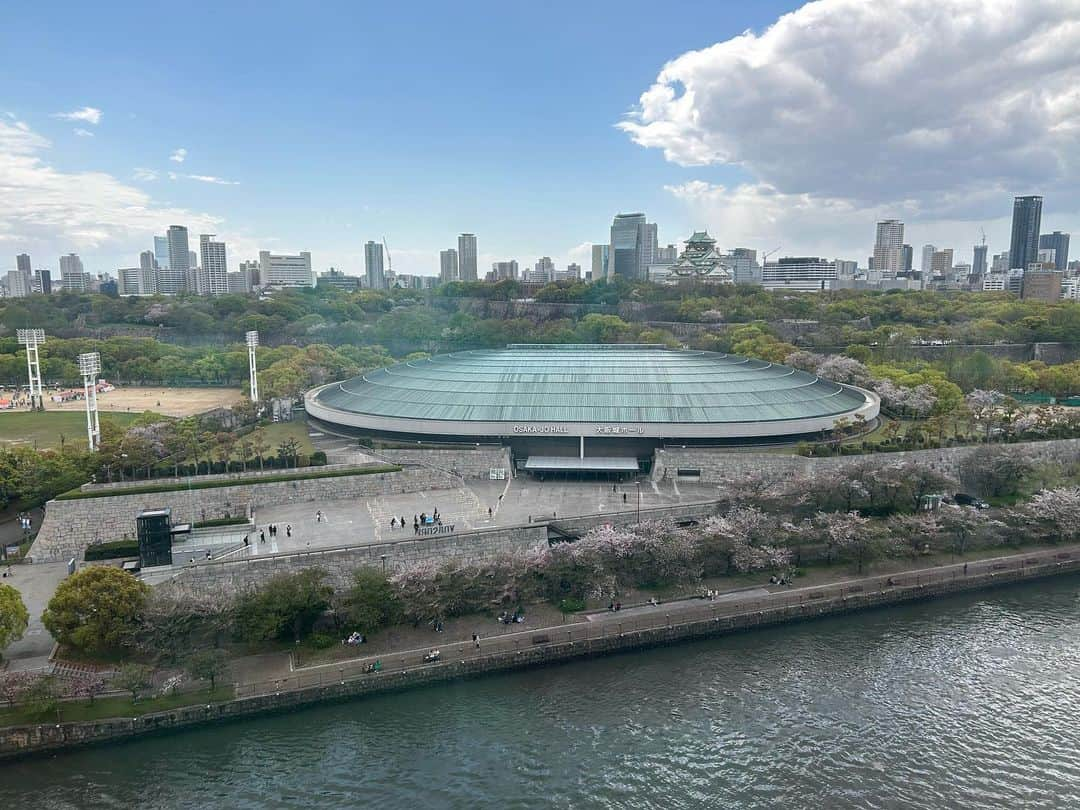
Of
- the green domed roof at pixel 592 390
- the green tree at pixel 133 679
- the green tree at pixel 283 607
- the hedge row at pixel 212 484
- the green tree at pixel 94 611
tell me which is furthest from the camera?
the green domed roof at pixel 592 390

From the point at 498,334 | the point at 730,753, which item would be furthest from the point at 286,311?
the point at 730,753

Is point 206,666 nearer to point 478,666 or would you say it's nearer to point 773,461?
point 478,666

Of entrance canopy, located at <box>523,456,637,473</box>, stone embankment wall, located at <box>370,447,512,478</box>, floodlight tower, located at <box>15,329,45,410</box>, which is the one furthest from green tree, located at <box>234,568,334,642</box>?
floodlight tower, located at <box>15,329,45,410</box>

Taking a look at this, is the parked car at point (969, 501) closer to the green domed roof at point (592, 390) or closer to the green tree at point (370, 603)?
the green domed roof at point (592, 390)

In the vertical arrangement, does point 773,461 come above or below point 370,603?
above

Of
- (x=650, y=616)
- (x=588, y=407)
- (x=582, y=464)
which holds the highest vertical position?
(x=588, y=407)

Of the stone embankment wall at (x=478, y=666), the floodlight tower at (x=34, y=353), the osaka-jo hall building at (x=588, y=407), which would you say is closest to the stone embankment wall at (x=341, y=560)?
the stone embankment wall at (x=478, y=666)

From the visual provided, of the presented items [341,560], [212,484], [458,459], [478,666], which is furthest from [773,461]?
[212,484]
